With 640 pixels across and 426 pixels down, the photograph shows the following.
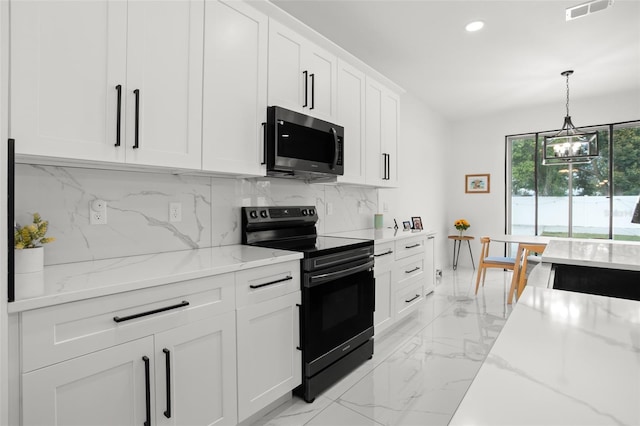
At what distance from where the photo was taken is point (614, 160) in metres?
5.18

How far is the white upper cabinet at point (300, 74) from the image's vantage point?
88.0 inches

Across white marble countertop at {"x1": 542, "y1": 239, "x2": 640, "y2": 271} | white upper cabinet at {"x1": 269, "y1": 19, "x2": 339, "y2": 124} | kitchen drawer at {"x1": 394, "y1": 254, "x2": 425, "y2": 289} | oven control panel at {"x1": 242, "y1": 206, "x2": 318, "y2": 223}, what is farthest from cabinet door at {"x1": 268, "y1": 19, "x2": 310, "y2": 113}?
white marble countertop at {"x1": 542, "y1": 239, "x2": 640, "y2": 271}


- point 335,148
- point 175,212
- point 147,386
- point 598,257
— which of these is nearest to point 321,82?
point 335,148

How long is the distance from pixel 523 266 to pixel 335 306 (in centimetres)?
282

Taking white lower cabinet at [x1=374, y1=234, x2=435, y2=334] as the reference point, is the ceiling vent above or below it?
above

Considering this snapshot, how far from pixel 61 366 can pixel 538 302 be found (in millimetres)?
1513

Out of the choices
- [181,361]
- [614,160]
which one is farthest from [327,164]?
[614,160]

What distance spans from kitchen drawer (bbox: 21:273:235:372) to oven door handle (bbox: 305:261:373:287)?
58cm

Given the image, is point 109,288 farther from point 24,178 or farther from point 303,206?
point 303,206

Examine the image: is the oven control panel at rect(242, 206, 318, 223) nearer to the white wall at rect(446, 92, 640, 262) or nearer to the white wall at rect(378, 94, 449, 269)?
the white wall at rect(378, 94, 449, 269)

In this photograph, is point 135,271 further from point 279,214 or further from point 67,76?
point 279,214

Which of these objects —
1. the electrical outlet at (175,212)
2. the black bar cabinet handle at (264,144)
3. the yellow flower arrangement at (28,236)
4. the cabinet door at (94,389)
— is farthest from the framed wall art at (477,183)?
the yellow flower arrangement at (28,236)

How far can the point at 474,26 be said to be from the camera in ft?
9.98

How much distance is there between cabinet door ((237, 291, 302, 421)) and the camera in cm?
174
